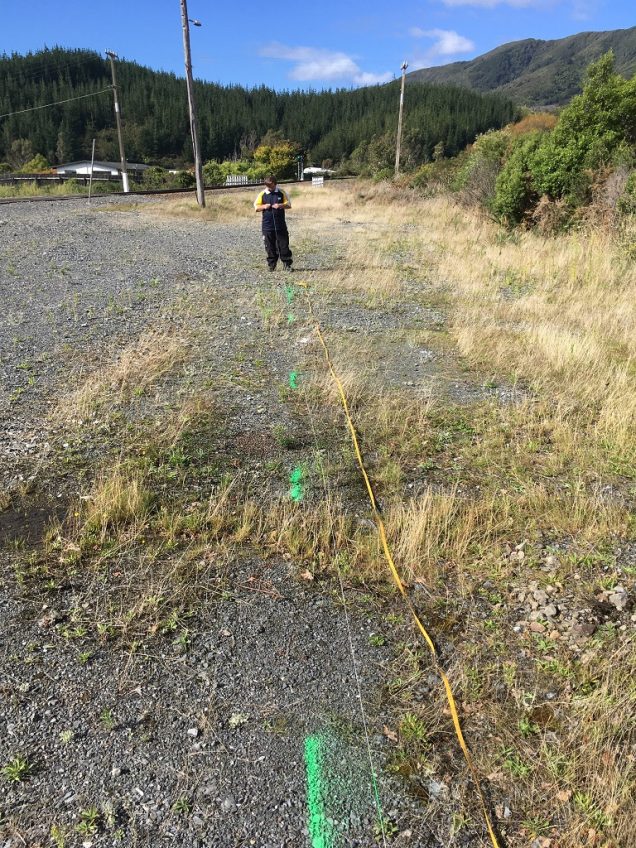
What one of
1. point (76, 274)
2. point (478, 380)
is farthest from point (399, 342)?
point (76, 274)

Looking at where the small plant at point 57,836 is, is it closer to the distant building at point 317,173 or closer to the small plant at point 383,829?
the small plant at point 383,829

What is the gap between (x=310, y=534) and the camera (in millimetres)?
3605

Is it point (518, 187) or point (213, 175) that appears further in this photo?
point (213, 175)

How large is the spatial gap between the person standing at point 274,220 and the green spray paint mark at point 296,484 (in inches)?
303

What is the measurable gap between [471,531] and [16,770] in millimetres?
2627

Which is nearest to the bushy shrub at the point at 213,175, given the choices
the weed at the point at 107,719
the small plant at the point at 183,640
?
the small plant at the point at 183,640

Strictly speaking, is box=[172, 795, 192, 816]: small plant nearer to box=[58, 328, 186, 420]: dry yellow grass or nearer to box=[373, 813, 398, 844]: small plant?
box=[373, 813, 398, 844]: small plant

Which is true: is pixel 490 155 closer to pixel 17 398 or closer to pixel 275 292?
pixel 275 292

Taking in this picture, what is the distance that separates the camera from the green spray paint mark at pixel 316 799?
196 cm

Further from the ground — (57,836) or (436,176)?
(436,176)


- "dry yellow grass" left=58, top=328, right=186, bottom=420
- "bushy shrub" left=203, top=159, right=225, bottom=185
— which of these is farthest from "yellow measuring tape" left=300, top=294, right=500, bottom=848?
"bushy shrub" left=203, top=159, right=225, bottom=185

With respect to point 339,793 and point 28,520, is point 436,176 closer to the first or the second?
point 28,520

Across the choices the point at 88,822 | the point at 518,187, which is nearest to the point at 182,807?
the point at 88,822

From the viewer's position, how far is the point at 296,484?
4148 millimetres
